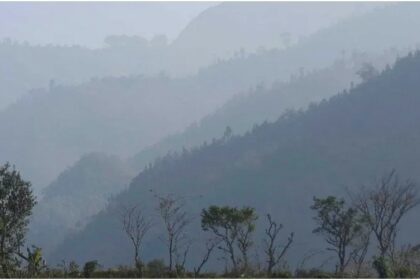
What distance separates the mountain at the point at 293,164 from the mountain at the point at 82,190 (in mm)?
31925

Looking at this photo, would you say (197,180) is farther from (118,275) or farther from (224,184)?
(118,275)

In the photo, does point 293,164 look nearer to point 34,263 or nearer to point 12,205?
point 12,205

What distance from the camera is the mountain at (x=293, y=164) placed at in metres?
99.3

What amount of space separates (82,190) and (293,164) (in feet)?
243

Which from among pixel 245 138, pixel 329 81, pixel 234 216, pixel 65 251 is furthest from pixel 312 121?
pixel 234 216

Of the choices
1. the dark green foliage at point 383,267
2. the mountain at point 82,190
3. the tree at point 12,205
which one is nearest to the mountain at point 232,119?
the mountain at point 82,190

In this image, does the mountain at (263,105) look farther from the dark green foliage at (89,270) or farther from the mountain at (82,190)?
the dark green foliage at (89,270)

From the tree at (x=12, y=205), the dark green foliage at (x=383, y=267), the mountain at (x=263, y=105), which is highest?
the mountain at (x=263, y=105)

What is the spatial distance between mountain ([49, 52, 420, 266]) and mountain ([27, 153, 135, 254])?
31.9 m

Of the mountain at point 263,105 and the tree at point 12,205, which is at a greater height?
the mountain at point 263,105

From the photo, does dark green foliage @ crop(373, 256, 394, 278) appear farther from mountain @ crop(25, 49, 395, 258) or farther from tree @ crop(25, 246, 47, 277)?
mountain @ crop(25, 49, 395, 258)

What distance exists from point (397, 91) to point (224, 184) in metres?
36.6

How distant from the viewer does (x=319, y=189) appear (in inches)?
3935

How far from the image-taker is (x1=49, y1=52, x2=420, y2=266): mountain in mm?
99312
